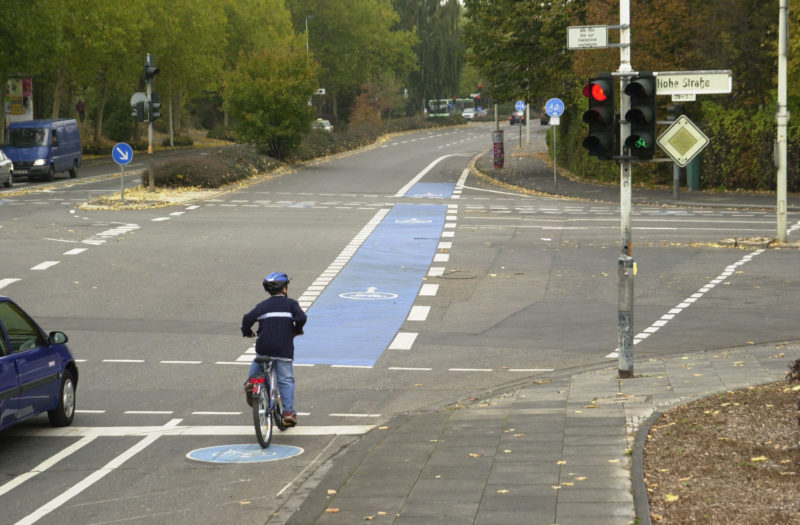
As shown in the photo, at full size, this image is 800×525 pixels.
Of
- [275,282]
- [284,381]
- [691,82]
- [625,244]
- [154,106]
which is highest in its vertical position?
[154,106]

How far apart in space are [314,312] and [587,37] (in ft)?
22.7

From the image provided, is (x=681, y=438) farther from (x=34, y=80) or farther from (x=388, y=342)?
(x=34, y=80)

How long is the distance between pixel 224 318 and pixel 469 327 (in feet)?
11.6

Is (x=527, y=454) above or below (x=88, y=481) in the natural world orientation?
above

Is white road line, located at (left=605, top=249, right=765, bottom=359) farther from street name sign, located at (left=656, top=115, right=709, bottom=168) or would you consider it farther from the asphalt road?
street name sign, located at (left=656, top=115, right=709, bottom=168)

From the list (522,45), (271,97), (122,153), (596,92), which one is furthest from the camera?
(271,97)

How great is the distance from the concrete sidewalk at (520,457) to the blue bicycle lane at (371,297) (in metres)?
3.31

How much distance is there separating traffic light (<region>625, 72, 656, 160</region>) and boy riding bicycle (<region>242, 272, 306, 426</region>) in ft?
13.0

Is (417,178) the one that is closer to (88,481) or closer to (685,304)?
(685,304)

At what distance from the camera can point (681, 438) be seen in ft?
31.3

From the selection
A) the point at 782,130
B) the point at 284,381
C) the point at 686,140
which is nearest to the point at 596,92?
the point at 284,381

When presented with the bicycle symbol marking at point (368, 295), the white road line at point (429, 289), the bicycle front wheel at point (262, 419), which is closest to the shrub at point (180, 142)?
the white road line at point (429, 289)

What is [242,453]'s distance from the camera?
10.4 meters

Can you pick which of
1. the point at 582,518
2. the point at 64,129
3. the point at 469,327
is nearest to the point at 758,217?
the point at 469,327
